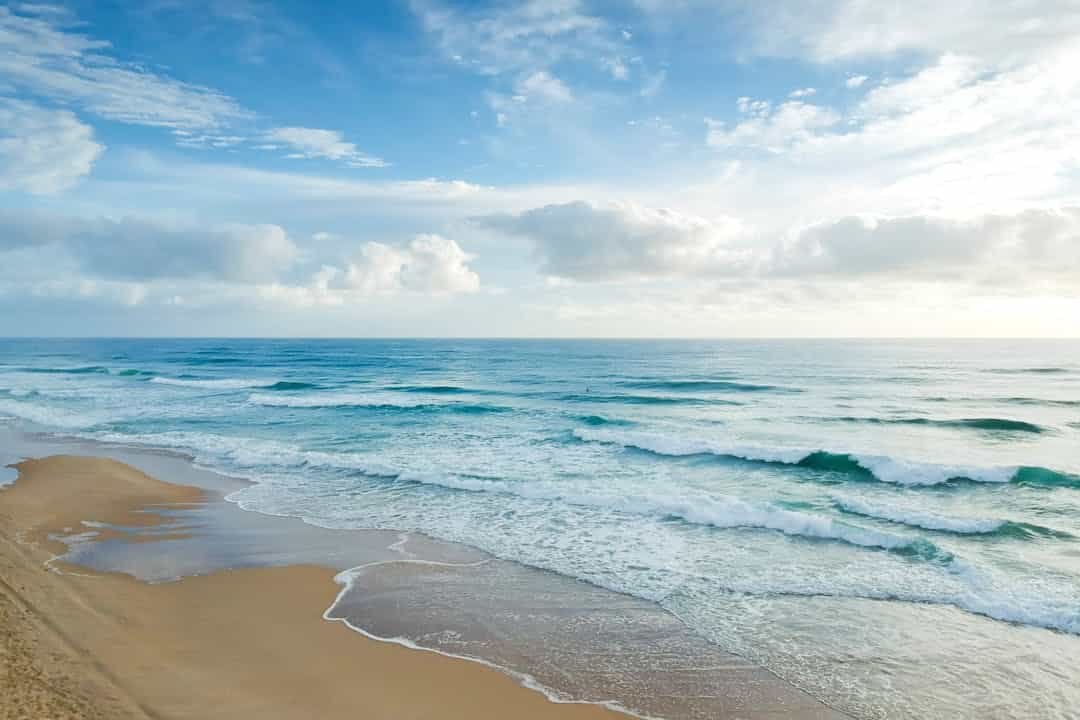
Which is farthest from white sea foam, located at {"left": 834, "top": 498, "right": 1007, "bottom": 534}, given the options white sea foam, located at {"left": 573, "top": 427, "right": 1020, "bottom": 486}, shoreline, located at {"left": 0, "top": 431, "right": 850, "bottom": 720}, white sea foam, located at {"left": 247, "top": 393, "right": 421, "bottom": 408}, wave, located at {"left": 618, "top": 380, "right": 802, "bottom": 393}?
wave, located at {"left": 618, "top": 380, "right": 802, "bottom": 393}

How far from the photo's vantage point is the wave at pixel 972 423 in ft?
83.0

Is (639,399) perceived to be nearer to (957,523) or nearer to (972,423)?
(972,423)

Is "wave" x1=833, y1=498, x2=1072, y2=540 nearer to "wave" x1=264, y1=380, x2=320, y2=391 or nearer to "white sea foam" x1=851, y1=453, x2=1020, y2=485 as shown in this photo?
"white sea foam" x1=851, y1=453, x2=1020, y2=485

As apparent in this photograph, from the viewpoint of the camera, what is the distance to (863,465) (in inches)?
727

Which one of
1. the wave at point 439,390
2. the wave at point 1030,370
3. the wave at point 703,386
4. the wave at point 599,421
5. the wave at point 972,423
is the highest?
the wave at point 1030,370

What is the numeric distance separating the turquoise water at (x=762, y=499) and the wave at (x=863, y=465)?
8 cm

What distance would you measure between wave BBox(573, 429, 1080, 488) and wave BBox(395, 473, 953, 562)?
5506mm

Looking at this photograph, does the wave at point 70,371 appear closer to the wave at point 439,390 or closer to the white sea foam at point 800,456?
the wave at point 439,390

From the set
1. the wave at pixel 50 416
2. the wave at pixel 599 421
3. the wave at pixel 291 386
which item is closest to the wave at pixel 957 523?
the wave at pixel 599 421

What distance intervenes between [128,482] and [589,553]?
42.2 ft

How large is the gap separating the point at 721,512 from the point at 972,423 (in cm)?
1930

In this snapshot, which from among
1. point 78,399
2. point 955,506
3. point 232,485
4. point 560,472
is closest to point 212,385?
point 78,399

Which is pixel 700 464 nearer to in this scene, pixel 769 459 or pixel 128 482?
pixel 769 459

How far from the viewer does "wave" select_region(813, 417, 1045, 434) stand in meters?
25.3
